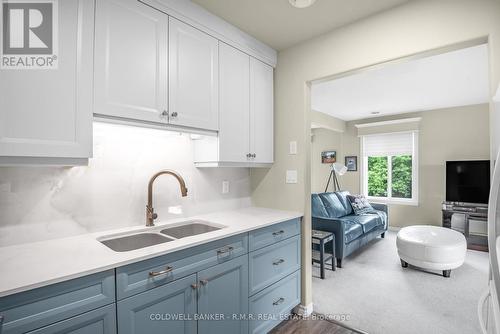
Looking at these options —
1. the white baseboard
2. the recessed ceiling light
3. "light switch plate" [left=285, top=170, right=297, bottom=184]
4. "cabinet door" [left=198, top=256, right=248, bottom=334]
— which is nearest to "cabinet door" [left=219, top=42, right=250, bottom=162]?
"light switch plate" [left=285, top=170, right=297, bottom=184]

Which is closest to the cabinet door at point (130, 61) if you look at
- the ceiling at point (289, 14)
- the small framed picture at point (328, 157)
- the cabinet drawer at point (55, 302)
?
the ceiling at point (289, 14)

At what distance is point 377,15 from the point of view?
186 centimetres

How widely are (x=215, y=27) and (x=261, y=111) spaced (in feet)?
2.55

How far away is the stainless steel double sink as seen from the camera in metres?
1.58

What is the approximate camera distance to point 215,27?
6.27ft

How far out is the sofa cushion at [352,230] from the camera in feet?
11.1

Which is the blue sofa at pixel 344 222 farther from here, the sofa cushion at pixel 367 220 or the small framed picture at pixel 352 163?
the small framed picture at pixel 352 163

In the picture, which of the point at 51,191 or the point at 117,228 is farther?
the point at 117,228

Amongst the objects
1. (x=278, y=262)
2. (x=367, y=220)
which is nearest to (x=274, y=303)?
(x=278, y=262)

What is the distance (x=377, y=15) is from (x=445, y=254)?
2.72 metres

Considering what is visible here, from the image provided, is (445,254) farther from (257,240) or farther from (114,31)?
(114,31)

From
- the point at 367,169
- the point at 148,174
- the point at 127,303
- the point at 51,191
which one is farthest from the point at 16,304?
the point at 367,169

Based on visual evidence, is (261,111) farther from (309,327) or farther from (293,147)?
(309,327)

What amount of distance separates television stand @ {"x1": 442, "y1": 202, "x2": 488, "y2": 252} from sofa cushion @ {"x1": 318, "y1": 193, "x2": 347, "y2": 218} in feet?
6.09
